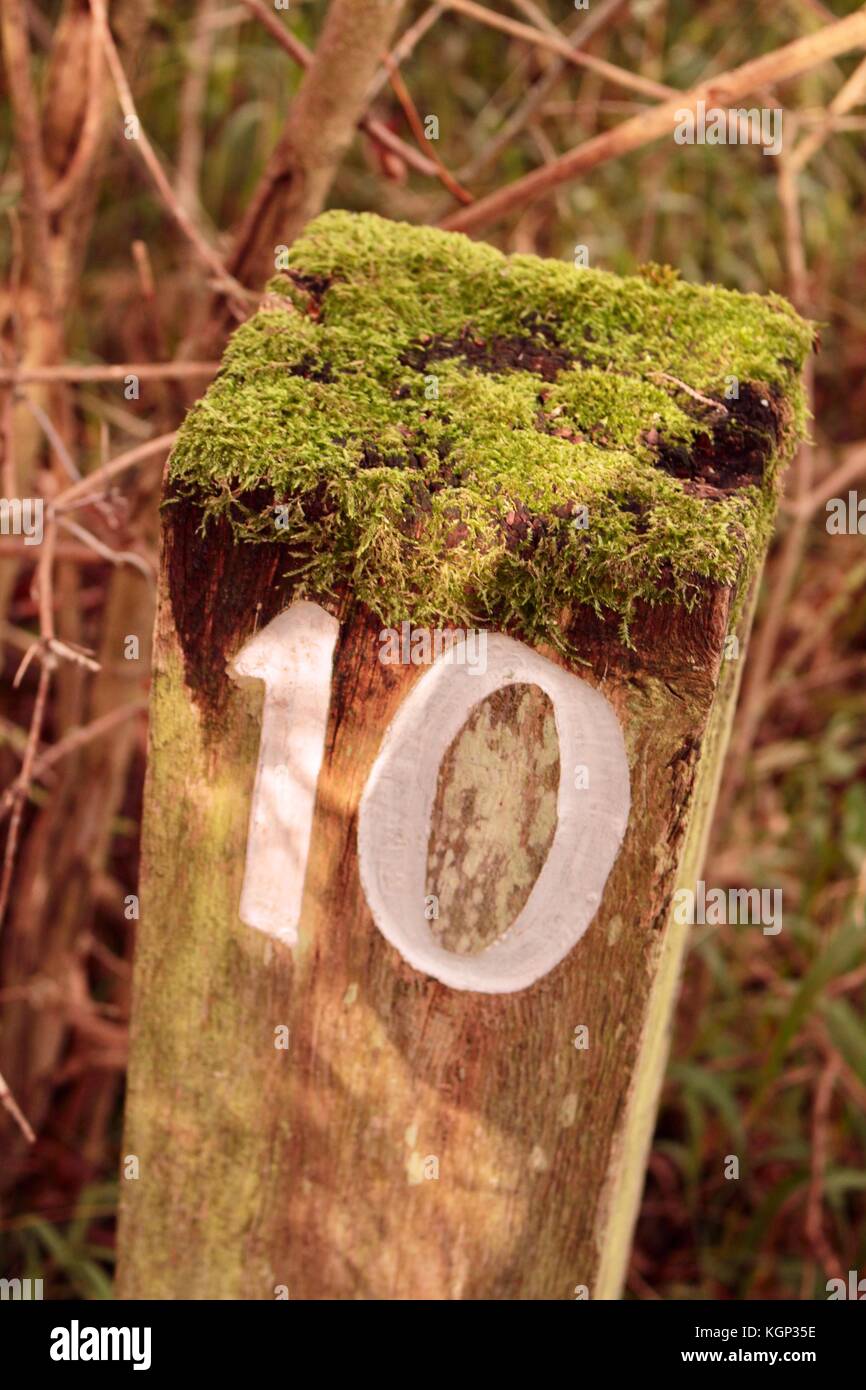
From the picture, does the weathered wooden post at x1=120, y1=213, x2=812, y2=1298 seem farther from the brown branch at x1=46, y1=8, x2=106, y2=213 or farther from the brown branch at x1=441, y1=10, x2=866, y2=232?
the brown branch at x1=46, y1=8, x2=106, y2=213

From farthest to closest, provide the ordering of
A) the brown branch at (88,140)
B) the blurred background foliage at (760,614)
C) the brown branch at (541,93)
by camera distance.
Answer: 1. the blurred background foliage at (760,614)
2. the brown branch at (541,93)
3. the brown branch at (88,140)

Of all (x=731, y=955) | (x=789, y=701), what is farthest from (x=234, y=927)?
(x=789, y=701)

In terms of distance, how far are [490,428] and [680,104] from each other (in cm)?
79

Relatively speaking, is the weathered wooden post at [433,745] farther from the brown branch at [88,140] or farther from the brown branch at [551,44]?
the brown branch at [88,140]

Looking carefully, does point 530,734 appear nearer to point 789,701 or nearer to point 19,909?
point 19,909

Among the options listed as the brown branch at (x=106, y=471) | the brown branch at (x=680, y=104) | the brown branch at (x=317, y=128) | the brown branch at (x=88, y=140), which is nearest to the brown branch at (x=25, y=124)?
the brown branch at (x=88, y=140)

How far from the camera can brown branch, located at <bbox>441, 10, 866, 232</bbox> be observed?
160cm

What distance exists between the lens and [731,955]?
9.14 feet

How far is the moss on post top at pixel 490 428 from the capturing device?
104cm

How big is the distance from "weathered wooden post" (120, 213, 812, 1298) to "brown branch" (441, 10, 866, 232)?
16.9 inches

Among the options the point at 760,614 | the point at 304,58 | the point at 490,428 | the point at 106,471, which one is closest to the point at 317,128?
the point at 304,58

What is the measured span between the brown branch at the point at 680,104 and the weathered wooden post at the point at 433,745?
430 millimetres

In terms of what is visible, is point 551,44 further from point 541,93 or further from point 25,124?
point 25,124

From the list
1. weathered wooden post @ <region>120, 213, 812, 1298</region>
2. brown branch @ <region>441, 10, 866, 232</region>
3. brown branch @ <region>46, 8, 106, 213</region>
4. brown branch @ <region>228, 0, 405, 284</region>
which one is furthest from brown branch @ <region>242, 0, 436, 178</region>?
weathered wooden post @ <region>120, 213, 812, 1298</region>
